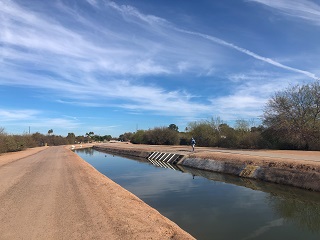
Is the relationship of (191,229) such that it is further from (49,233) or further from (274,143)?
(274,143)

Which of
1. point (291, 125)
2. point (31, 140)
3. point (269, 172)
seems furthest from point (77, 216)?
point (31, 140)

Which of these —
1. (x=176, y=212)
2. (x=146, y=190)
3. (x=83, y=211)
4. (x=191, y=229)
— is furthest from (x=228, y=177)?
(x=83, y=211)

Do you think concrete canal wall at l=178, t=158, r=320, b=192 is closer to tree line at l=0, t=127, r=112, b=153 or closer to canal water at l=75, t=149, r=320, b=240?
canal water at l=75, t=149, r=320, b=240

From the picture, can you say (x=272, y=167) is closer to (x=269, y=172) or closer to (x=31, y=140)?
(x=269, y=172)

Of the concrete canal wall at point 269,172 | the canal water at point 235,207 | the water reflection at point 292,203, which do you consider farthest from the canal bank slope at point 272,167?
the canal water at point 235,207

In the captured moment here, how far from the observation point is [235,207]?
15734mm

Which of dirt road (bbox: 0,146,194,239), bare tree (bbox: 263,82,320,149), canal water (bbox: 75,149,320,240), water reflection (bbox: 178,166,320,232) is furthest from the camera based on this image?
bare tree (bbox: 263,82,320,149)

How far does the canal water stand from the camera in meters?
11.8

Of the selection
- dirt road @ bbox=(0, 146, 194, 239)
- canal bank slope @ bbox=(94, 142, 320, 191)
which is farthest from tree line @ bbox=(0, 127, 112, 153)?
dirt road @ bbox=(0, 146, 194, 239)

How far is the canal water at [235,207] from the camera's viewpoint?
38.6 ft

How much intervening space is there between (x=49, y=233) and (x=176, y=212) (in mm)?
7141

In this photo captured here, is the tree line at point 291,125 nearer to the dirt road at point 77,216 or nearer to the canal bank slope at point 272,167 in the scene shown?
the canal bank slope at point 272,167

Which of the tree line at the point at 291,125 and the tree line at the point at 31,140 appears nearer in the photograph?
the tree line at the point at 291,125

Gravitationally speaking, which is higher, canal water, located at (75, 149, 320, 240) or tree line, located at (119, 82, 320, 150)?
tree line, located at (119, 82, 320, 150)
